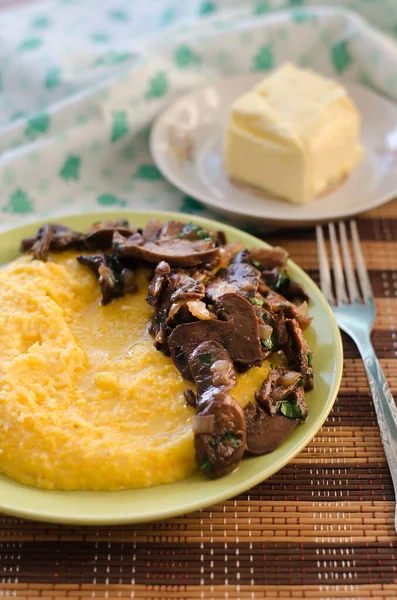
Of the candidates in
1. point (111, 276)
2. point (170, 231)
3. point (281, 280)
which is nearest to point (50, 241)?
point (111, 276)

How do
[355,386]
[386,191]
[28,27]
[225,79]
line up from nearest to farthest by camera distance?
[355,386], [386,191], [225,79], [28,27]

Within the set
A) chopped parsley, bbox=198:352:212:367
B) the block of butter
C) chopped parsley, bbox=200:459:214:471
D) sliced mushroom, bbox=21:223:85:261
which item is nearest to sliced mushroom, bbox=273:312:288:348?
chopped parsley, bbox=198:352:212:367

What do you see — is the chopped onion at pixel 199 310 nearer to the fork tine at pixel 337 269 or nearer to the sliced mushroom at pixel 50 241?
the sliced mushroom at pixel 50 241

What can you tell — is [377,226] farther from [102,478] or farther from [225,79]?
[102,478]

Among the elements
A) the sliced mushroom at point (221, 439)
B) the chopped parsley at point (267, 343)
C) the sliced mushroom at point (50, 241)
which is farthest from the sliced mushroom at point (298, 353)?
the sliced mushroom at point (50, 241)

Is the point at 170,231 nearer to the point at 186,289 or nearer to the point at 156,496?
the point at 186,289

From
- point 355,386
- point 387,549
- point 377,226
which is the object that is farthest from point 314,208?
point 387,549

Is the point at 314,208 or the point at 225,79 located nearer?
the point at 314,208
